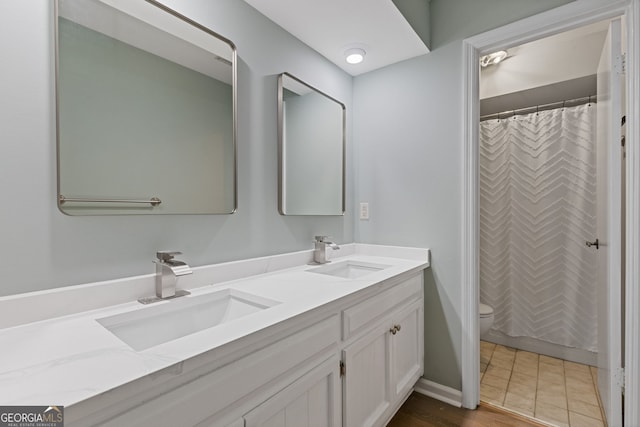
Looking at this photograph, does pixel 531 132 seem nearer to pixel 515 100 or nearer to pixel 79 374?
pixel 515 100

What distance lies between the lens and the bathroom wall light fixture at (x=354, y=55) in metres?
1.82

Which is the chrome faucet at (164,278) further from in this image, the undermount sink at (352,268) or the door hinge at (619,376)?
the door hinge at (619,376)

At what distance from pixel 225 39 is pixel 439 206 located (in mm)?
1436

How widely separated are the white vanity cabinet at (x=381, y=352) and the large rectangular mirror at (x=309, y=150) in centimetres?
68

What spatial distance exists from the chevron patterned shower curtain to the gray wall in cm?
115

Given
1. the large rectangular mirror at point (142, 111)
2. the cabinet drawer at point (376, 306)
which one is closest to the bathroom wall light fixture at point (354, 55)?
the large rectangular mirror at point (142, 111)

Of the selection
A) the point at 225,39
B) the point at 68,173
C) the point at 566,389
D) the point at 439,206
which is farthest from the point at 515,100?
the point at 68,173

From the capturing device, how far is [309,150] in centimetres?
182

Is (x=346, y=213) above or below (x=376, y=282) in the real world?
above

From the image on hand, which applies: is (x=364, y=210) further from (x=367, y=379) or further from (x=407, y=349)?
(x=367, y=379)

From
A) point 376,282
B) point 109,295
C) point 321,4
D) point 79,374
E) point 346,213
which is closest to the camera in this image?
point 79,374

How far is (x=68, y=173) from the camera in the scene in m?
0.91

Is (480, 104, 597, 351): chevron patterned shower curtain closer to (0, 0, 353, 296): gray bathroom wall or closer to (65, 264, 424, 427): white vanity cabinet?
(65, 264, 424, 427): white vanity cabinet

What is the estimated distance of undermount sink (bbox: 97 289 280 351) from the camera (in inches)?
35.1
